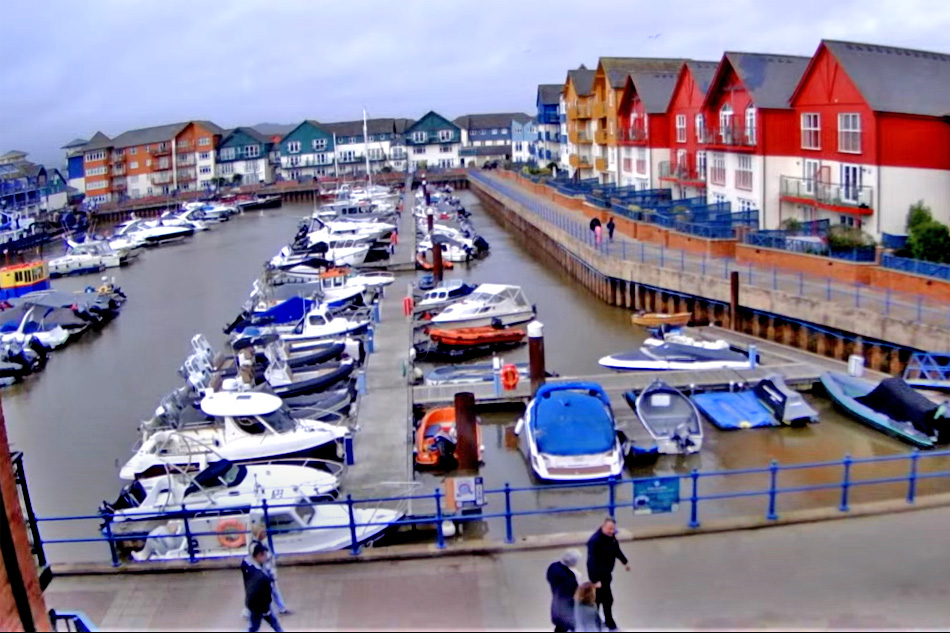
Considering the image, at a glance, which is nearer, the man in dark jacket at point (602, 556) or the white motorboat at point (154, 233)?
the man in dark jacket at point (602, 556)

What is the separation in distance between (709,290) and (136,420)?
52.8ft

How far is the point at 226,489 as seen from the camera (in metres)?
14.2

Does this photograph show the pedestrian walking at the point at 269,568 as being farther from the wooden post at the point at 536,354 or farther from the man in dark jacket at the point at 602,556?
the wooden post at the point at 536,354

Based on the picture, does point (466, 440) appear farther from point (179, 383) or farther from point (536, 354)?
point (179, 383)

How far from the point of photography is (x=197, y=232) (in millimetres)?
72625

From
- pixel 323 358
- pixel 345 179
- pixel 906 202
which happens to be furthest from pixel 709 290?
pixel 345 179

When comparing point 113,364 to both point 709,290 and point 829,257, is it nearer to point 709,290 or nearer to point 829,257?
point 709,290

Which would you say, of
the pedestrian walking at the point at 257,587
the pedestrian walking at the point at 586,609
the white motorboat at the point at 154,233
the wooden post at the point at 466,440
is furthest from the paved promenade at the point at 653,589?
the white motorboat at the point at 154,233

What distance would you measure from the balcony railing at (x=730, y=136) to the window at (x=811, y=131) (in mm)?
2849

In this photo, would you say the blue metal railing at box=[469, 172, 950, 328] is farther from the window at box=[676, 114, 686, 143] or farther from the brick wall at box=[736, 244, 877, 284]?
the window at box=[676, 114, 686, 143]

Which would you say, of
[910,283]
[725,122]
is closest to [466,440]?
[910,283]

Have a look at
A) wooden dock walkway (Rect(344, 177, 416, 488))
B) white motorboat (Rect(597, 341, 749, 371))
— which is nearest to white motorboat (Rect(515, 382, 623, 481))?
wooden dock walkway (Rect(344, 177, 416, 488))

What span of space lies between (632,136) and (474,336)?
27.0 m

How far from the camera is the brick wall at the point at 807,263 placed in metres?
23.5
